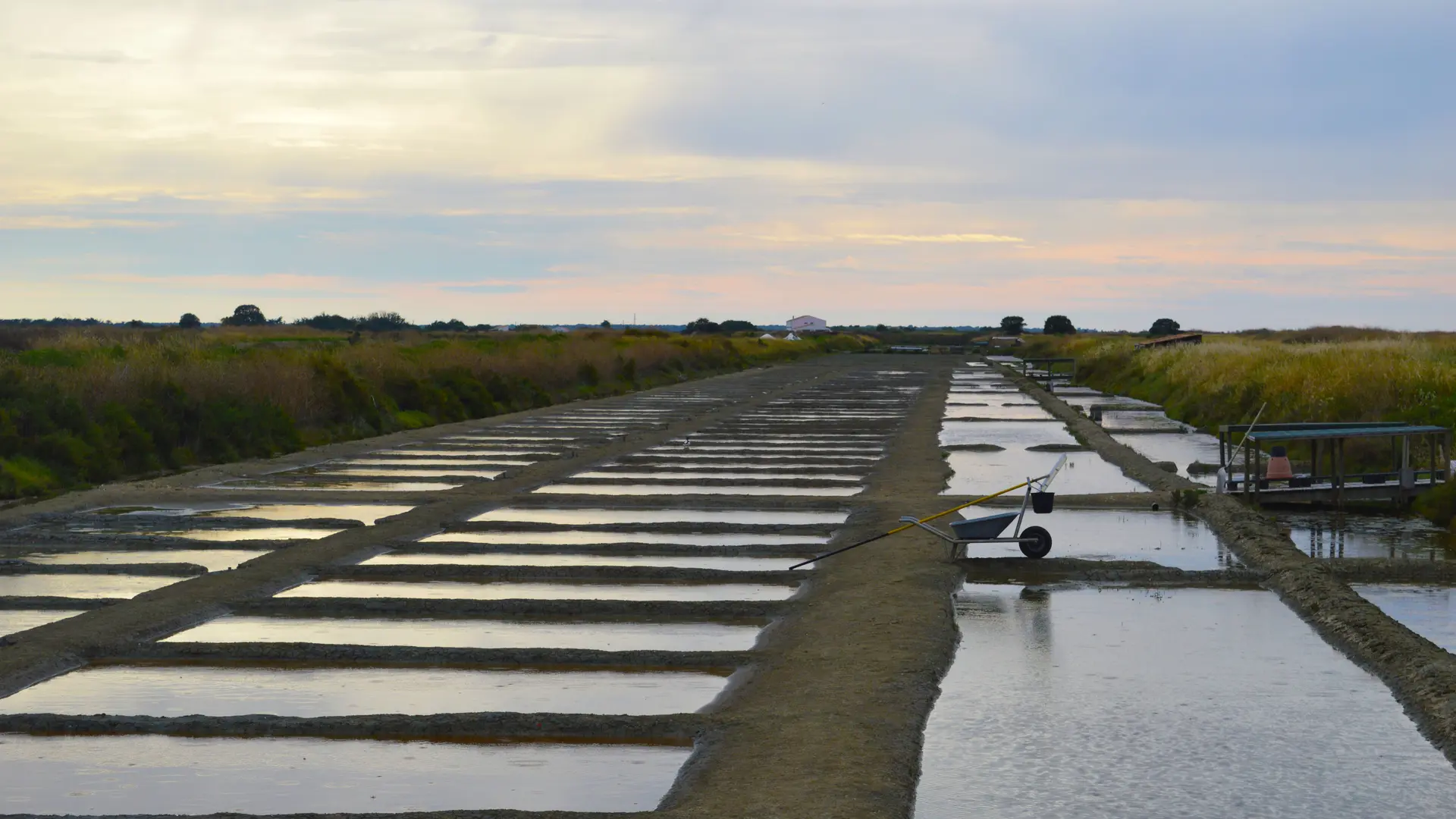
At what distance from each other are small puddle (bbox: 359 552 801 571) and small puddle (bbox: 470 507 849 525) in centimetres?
218

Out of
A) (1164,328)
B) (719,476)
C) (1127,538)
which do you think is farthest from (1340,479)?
(1164,328)

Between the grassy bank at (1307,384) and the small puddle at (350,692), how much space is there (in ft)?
33.7

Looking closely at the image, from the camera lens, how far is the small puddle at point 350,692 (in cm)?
739

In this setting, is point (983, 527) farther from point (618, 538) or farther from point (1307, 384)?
point (1307, 384)

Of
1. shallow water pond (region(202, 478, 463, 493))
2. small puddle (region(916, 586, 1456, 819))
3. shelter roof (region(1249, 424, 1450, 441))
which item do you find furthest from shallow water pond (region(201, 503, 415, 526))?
shelter roof (region(1249, 424, 1450, 441))

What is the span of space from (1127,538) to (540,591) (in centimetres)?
569

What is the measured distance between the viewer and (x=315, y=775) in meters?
6.26

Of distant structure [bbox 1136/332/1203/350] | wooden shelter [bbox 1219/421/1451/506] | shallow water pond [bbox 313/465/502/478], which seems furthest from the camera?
distant structure [bbox 1136/332/1203/350]

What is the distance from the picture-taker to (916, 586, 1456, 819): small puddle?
5875 mm

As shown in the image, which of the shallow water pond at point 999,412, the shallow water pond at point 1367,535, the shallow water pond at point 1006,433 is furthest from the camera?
the shallow water pond at point 999,412

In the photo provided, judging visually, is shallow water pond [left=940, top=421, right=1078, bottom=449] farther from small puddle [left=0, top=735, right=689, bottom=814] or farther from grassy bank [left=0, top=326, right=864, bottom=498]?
small puddle [left=0, top=735, right=689, bottom=814]

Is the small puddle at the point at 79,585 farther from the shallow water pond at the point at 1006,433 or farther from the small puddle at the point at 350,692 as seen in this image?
the shallow water pond at the point at 1006,433

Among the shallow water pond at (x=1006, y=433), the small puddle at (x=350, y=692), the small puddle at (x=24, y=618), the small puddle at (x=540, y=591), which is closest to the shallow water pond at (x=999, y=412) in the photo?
the shallow water pond at (x=1006, y=433)

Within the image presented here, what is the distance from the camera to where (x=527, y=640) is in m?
9.09
